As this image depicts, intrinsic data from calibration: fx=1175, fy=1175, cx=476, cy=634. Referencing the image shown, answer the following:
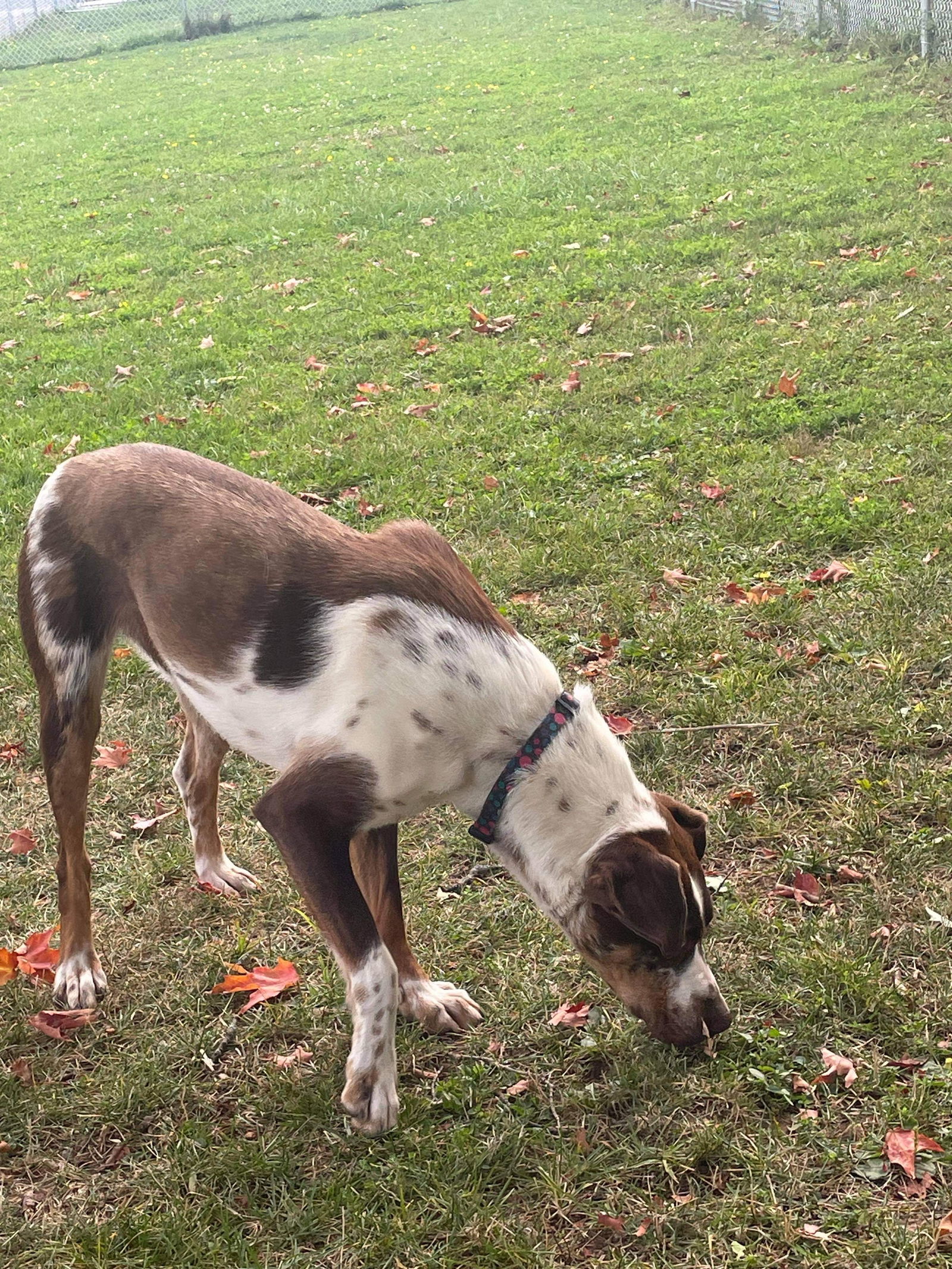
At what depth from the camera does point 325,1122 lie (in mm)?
2998

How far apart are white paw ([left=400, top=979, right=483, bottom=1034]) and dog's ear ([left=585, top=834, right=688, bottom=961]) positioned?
31.2 inches

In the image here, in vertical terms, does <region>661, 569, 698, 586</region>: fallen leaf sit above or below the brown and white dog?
below

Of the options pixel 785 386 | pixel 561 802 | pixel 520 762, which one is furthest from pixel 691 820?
pixel 785 386

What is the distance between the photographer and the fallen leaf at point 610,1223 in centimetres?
265

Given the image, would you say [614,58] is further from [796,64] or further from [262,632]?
[262,632]

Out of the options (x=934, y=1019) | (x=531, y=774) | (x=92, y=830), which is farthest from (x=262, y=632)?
(x=934, y=1019)

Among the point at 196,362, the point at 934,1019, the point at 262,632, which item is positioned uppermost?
the point at 262,632

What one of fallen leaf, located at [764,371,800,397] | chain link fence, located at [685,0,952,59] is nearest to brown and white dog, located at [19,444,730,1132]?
fallen leaf, located at [764,371,800,397]

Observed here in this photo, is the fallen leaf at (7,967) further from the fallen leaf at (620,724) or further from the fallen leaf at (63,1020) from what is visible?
the fallen leaf at (620,724)

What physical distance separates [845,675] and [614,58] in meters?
17.2

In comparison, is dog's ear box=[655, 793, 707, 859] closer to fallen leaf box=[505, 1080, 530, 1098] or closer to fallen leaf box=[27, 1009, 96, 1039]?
fallen leaf box=[505, 1080, 530, 1098]

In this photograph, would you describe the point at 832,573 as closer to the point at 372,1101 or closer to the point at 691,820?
the point at 691,820

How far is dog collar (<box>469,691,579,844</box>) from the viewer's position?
2.86m

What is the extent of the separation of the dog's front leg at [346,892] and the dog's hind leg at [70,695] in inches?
34.5
